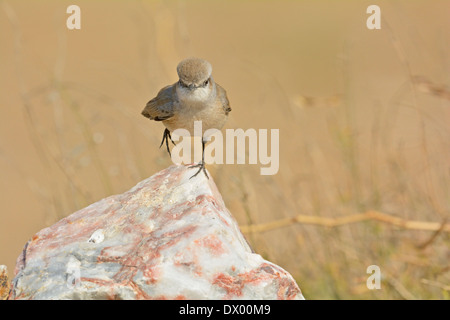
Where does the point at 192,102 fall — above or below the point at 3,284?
above

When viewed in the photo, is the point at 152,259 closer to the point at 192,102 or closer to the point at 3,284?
the point at 3,284

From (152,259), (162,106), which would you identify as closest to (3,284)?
(152,259)

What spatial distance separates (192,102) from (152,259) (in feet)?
3.87

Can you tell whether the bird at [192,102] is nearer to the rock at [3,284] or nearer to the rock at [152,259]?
the rock at [152,259]

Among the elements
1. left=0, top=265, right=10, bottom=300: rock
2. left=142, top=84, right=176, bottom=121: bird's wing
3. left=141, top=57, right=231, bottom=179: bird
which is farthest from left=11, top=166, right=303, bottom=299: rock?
left=142, top=84, right=176, bottom=121: bird's wing

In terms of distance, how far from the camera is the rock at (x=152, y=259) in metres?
2.31

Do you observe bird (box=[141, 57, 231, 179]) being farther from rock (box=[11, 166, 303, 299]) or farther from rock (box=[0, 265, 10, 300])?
rock (box=[0, 265, 10, 300])

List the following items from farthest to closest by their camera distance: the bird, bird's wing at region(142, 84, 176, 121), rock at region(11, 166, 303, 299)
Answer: bird's wing at region(142, 84, 176, 121) → the bird → rock at region(11, 166, 303, 299)

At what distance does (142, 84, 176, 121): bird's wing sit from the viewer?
3.43 m

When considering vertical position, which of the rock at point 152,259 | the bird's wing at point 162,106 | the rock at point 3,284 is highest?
the bird's wing at point 162,106

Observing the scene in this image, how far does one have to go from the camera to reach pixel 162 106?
347 cm

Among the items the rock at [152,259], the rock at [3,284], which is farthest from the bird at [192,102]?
the rock at [3,284]

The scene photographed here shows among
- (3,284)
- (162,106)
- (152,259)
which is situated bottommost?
(3,284)
